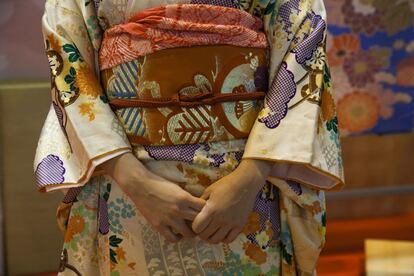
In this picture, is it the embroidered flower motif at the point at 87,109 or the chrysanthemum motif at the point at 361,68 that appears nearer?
the embroidered flower motif at the point at 87,109

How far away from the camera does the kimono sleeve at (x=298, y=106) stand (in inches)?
39.1

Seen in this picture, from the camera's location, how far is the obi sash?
979 millimetres

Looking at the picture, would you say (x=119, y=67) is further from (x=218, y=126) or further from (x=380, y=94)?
(x=380, y=94)

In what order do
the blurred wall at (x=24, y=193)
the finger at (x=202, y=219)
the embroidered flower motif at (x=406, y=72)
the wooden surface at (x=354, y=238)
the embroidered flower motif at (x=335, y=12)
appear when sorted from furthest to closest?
the embroidered flower motif at (x=406, y=72) → the embroidered flower motif at (x=335, y=12) → the wooden surface at (x=354, y=238) → the blurred wall at (x=24, y=193) → the finger at (x=202, y=219)

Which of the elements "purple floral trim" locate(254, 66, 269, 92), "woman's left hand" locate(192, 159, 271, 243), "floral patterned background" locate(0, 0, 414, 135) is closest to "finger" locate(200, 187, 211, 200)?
"woman's left hand" locate(192, 159, 271, 243)

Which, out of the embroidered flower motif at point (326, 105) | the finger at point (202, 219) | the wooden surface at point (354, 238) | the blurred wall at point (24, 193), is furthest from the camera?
the wooden surface at point (354, 238)

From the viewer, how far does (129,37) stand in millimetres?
1000

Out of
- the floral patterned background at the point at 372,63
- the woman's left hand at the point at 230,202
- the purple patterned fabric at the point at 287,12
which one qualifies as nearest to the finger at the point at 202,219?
the woman's left hand at the point at 230,202

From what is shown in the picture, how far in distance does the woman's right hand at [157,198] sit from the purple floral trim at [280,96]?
18cm

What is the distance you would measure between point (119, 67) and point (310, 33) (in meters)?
0.34

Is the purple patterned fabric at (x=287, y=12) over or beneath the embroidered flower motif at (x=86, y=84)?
over

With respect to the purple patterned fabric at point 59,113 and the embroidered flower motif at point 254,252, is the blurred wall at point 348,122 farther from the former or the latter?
the embroidered flower motif at point 254,252

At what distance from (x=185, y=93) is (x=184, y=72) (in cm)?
4

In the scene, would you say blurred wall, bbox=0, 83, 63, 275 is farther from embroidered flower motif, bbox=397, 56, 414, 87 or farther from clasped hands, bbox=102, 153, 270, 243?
embroidered flower motif, bbox=397, 56, 414, 87
